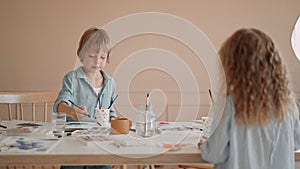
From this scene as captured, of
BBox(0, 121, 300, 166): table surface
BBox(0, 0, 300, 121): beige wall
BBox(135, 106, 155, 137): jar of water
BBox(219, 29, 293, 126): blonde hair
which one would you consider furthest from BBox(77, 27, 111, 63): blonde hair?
BBox(0, 0, 300, 121): beige wall

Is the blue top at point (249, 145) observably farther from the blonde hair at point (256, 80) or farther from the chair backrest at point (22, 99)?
the chair backrest at point (22, 99)

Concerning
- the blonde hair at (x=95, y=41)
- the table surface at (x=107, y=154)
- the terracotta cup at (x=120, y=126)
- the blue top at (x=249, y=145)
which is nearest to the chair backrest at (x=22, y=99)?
the blonde hair at (x=95, y=41)

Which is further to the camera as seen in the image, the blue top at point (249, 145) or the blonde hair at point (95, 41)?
the blonde hair at point (95, 41)

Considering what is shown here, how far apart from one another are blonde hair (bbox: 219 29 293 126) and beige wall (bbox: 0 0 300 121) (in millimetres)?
1862

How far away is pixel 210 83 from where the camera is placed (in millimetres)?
3117

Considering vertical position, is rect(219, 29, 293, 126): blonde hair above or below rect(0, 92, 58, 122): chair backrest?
above

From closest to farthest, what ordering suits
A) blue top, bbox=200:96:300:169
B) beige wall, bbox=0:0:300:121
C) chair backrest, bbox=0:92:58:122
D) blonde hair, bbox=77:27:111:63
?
blue top, bbox=200:96:300:169 < blonde hair, bbox=77:27:111:63 < chair backrest, bbox=0:92:58:122 < beige wall, bbox=0:0:300:121

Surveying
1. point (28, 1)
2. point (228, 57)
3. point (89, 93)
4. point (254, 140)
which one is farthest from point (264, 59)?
point (28, 1)

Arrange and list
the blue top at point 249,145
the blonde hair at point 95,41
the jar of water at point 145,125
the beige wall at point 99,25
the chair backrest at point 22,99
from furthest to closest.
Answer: the beige wall at point 99,25
the chair backrest at point 22,99
the blonde hair at point 95,41
the jar of water at point 145,125
the blue top at point 249,145

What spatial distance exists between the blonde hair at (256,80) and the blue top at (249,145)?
3cm

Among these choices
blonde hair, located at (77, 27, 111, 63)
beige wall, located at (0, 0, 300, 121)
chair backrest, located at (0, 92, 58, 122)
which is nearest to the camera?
blonde hair, located at (77, 27, 111, 63)

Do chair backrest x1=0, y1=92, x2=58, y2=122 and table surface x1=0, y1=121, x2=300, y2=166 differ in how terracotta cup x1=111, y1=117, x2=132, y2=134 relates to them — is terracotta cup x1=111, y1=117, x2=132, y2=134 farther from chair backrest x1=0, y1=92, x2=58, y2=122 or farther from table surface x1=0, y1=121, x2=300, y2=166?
chair backrest x1=0, y1=92, x2=58, y2=122

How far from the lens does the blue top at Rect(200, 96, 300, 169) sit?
4.01 ft

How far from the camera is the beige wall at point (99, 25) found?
308cm
